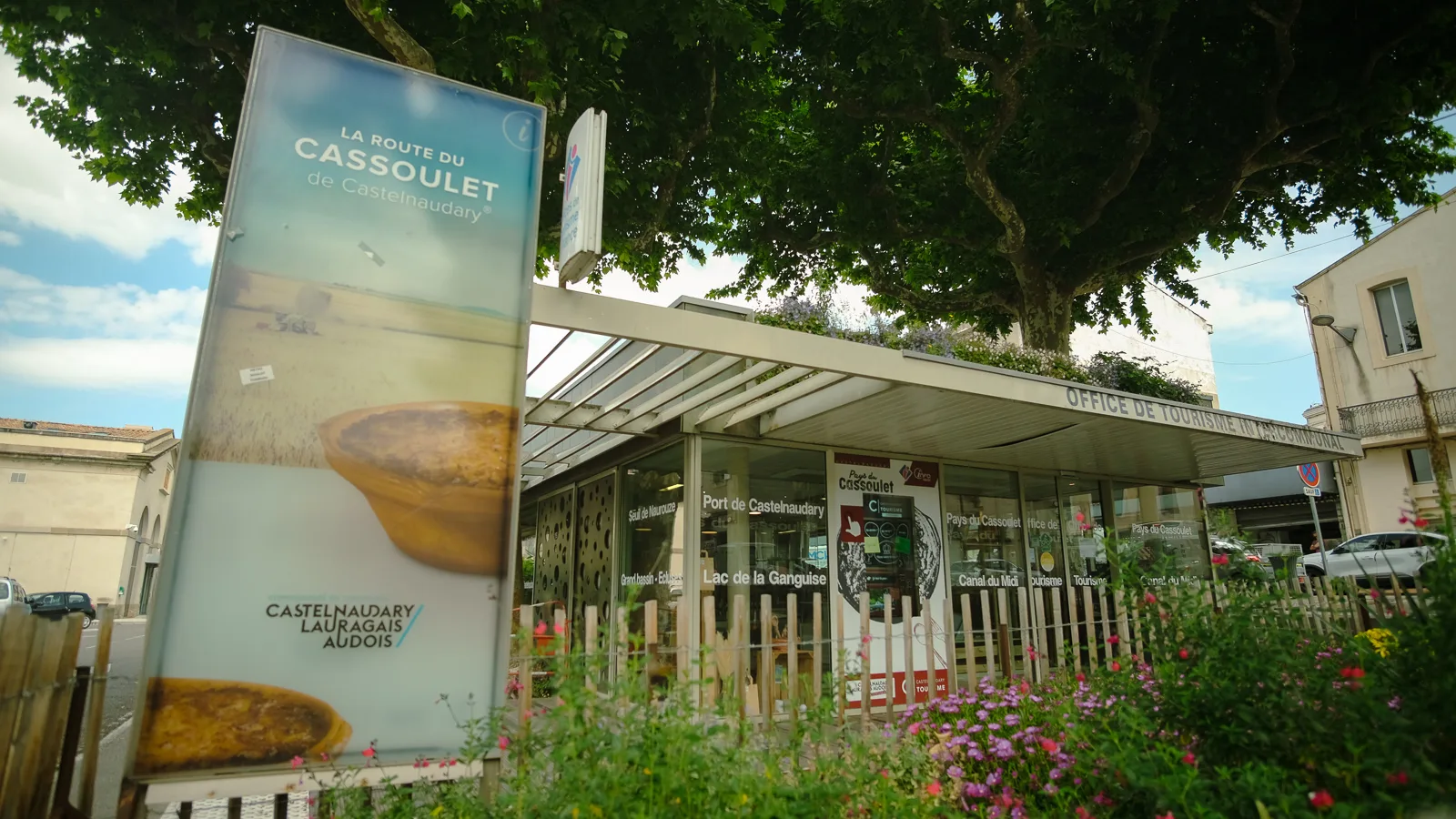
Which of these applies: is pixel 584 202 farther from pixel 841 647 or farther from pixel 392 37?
pixel 392 37

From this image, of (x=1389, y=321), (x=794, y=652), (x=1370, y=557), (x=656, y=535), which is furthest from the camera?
(x=1389, y=321)

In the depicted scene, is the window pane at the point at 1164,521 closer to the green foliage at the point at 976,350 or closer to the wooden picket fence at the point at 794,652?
the green foliage at the point at 976,350

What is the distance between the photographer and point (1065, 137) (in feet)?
37.6

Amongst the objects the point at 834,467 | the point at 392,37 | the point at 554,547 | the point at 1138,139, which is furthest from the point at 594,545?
the point at 1138,139

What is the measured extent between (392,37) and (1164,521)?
38.4 feet

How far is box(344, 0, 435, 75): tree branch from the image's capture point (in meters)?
7.25

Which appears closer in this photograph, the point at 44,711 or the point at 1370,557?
the point at 44,711

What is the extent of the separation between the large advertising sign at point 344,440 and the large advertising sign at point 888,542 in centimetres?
525

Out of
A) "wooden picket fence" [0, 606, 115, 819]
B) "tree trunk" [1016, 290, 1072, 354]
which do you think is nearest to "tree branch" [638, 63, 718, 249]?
"tree trunk" [1016, 290, 1072, 354]

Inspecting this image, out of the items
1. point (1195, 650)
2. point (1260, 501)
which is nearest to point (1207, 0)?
point (1195, 650)

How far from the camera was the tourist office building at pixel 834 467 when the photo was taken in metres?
6.70

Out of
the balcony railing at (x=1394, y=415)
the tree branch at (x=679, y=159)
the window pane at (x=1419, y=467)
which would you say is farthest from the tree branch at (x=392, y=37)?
the window pane at (x=1419, y=467)

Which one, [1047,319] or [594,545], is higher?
[1047,319]

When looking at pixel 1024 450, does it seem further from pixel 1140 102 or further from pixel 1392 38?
pixel 1392 38
